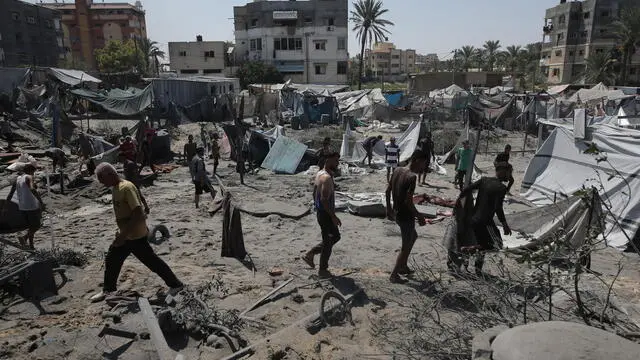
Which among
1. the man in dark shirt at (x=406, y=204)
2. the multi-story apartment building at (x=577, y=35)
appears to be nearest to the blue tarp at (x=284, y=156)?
the man in dark shirt at (x=406, y=204)

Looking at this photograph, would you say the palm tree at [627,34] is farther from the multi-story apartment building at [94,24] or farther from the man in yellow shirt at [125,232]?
the multi-story apartment building at [94,24]

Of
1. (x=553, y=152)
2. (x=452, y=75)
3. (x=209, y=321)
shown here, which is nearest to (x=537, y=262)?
(x=209, y=321)

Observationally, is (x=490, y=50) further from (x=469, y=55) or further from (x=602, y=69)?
(x=602, y=69)

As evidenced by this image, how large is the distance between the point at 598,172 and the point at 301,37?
44.3 metres

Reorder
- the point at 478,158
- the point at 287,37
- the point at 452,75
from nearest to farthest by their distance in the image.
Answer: the point at 478,158, the point at 452,75, the point at 287,37

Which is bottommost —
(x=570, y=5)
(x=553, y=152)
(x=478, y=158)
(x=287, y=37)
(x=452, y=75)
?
(x=478, y=158)

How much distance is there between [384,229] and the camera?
300 inches

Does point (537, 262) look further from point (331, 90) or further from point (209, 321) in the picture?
point (331, 90)

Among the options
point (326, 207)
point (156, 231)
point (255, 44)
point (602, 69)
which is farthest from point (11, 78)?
point (602, 69)

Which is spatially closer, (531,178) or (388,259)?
(388,259)

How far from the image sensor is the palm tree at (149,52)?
54.8 metres

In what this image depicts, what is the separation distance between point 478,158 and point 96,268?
44.4 ft

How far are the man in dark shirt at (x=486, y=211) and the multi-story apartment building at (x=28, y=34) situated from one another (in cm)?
4422

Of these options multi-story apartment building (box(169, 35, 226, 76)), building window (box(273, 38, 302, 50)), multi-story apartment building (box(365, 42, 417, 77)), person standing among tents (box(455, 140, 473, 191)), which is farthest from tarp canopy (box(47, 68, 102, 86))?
multi-story apartment building (box(365, 42, 417, 77))
